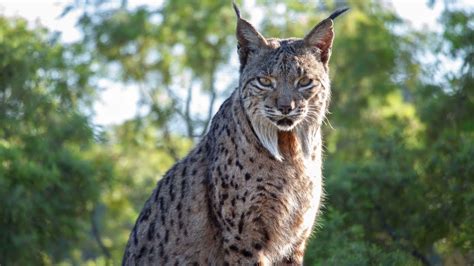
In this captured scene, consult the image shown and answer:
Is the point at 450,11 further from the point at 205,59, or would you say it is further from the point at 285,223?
the point at 285,223

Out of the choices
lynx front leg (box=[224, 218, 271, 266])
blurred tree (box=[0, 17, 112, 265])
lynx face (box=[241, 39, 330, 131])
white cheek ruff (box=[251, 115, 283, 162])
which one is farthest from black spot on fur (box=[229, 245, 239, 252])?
blurred tree (box=[0, 17, 112, 265])

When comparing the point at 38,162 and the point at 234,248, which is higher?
the point at 234,248

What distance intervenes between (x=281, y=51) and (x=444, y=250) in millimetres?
7421

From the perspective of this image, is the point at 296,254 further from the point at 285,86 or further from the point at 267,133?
the point at 285,86

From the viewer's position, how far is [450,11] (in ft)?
81.0

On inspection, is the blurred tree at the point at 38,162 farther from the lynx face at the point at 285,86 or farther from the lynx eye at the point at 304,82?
the lynx eye at the point at 304,82

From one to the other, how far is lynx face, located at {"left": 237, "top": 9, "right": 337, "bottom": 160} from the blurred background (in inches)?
29.7

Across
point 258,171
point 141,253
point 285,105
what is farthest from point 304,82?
point 141,253

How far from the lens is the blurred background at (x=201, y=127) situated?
1786 centimetres

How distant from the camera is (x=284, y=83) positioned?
440 inches

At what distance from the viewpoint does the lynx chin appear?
36.4 feet

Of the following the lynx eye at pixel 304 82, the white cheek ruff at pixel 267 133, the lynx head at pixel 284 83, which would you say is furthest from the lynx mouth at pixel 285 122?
the lynx eye at pixel 304 82

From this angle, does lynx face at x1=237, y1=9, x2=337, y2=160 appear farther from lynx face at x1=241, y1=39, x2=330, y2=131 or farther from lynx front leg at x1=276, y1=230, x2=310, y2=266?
lynx front leg at x1=276, y1=230, x2=310, y2=266

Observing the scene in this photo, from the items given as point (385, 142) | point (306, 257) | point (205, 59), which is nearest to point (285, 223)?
point (306, 257)
